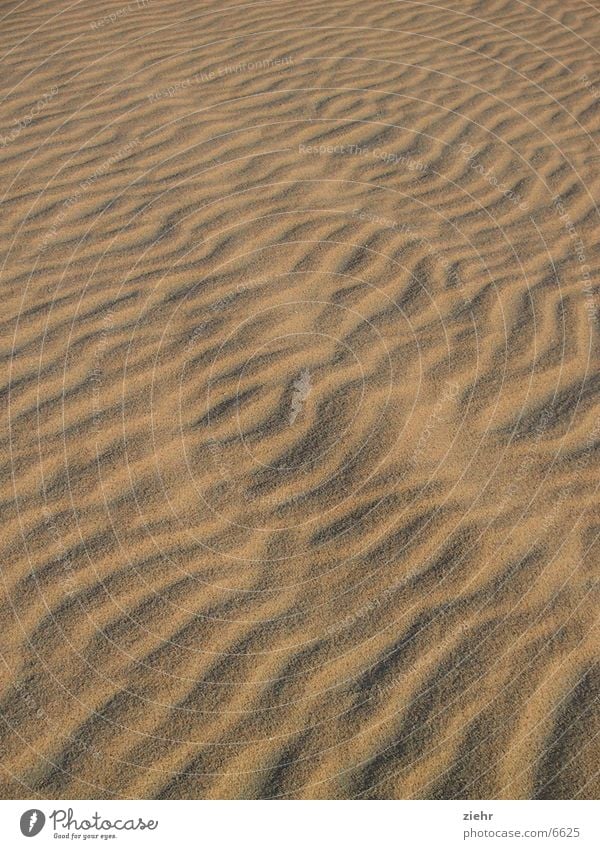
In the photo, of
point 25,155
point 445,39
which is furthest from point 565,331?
point 445,39

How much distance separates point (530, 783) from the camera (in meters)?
2.73

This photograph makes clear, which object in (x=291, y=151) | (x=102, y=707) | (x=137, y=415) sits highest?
(x=291, y=151)

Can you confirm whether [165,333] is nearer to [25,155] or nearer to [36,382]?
[36,382]

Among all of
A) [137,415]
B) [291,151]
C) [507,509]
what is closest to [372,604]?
[507,509]

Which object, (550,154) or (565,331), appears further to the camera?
(550,154)

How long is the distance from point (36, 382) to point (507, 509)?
209 centimetres

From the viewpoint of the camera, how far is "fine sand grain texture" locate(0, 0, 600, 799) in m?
2.88

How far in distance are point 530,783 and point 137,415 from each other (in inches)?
84.4

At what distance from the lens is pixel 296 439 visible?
12.7ft

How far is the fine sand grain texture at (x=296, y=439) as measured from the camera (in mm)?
2883

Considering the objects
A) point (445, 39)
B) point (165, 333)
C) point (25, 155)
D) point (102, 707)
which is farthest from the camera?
point (445, 39)

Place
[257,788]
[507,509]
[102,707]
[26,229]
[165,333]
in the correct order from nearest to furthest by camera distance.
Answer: [257,788] < [102,707] < [507,509] < [165,333] < [26,229]

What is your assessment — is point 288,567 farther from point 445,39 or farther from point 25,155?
point 445,39

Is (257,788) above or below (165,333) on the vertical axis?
below
